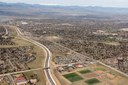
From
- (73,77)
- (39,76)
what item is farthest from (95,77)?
(39,76)

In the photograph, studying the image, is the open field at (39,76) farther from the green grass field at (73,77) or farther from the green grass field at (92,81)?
the green grass field at (92,81)

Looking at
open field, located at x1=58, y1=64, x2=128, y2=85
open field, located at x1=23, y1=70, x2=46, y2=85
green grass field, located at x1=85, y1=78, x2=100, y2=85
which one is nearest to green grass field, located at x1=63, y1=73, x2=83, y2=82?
open field, located at x1=58, y1=64, x2=128, y2=85

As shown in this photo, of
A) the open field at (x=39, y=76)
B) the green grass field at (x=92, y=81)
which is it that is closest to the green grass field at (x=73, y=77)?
the green grass field at (x=92, y=81)

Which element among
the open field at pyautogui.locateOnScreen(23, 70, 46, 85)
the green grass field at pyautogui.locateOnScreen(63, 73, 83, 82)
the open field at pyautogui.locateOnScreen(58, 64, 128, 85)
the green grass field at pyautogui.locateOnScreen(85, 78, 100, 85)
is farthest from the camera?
the green grass field at pyautogui.locateOnScreen(63, 73, 83, 82)

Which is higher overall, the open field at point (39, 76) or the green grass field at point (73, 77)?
the open field at point (39, 76)

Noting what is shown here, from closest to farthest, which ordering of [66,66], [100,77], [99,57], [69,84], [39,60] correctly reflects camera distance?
[69,84], [100,77], [66,66], [39,60], [99,57]

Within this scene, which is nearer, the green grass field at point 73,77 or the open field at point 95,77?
the open field at point 95,77

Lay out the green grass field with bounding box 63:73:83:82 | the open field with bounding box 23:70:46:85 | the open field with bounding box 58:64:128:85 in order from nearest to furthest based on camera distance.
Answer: the open field with bounding box 23:70:46:85, the open field with bounding box 58:64:128:85, the green grass field with bounding box 63:73:83:82

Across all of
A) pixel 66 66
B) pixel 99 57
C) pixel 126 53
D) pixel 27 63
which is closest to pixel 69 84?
pixel 66 66

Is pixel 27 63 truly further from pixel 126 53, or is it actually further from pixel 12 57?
pixel 126 53

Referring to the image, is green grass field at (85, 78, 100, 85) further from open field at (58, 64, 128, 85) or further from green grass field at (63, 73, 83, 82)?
green grass field at (63, 73, 83, 82)

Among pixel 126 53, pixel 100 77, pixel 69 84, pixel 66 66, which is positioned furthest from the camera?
pixel 126 53
